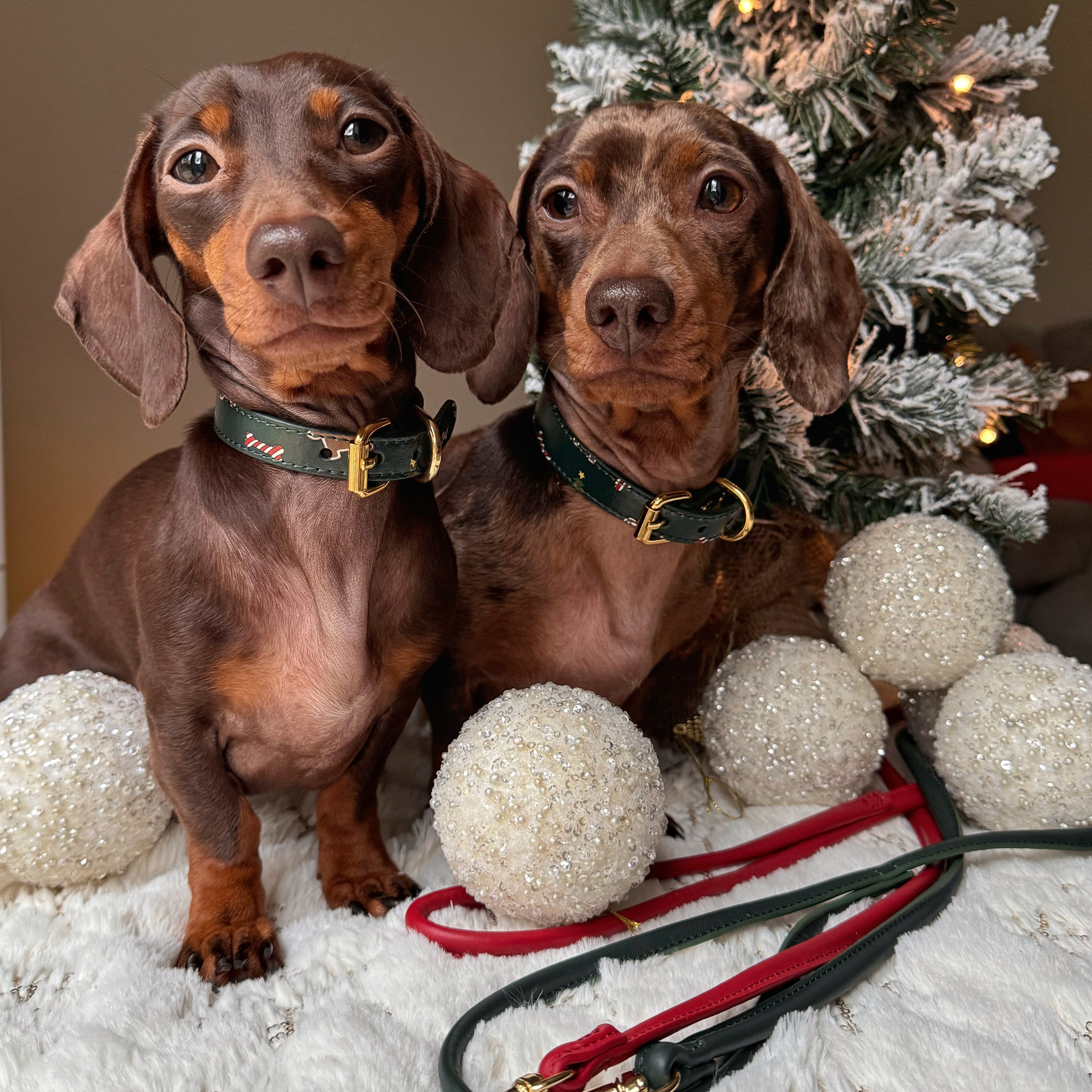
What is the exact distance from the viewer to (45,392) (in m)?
2.74

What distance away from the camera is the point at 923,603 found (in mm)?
1781

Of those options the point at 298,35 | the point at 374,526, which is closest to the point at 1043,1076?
the point at 374,526

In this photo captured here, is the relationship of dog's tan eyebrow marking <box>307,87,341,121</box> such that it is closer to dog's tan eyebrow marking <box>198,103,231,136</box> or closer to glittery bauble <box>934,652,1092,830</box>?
dog's tan eyebrow marking <box>198,103,231,136</box>

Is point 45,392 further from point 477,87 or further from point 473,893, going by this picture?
point 473,893

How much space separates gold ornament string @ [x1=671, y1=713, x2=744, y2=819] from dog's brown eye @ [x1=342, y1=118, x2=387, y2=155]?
117 centimetres

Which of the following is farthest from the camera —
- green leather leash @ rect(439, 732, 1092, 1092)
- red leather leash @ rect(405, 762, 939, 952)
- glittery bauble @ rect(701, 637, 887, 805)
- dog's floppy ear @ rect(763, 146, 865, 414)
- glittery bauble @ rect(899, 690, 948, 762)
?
glittery bauble @ rect(899, 690, 948, 762)

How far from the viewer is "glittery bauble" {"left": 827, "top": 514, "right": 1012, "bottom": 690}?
69.9 inches

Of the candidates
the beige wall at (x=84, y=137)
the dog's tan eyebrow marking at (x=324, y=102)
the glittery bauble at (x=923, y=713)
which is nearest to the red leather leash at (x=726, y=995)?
the glittery bauble at (x=923, y=713)

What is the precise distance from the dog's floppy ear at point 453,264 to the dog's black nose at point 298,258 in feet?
1.02

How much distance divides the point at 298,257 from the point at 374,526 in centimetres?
45

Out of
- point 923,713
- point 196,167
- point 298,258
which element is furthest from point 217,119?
point 923,713

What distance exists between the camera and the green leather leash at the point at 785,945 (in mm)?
1053

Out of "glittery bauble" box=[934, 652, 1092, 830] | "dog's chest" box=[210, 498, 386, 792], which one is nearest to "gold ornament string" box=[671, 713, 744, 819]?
"glittery bauble" box=[934, 652, 1092, 830]

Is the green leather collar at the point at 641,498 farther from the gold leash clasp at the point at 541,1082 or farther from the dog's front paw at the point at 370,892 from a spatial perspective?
the gold leash clasp at the point at 541,1082
